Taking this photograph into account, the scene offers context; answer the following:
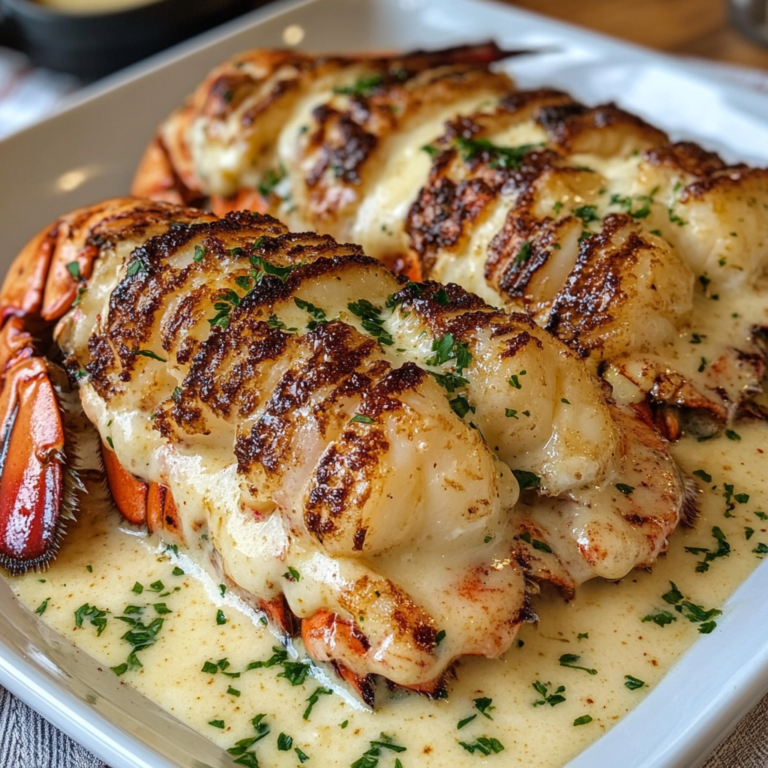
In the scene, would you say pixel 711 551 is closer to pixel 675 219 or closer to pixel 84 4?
pixel 675 219

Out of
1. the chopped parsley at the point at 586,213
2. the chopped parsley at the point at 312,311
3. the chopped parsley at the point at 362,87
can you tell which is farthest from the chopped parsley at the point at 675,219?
the chopped parsley at the point at 362,87

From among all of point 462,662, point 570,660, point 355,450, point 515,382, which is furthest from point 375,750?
point 515,382

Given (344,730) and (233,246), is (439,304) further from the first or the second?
(344,730)

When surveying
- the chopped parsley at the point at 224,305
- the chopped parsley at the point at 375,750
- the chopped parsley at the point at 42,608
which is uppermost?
the chopped parsley at the point at 224,305

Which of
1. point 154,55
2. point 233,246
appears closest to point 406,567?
point 233,246

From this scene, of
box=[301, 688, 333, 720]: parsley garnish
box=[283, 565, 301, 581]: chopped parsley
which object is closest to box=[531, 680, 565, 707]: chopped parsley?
box=[301, 688, 333, 720]: parsley garnish

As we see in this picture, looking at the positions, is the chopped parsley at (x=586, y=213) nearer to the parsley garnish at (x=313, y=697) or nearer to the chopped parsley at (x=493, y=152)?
the chopped parsley at (x=493, y=152)
